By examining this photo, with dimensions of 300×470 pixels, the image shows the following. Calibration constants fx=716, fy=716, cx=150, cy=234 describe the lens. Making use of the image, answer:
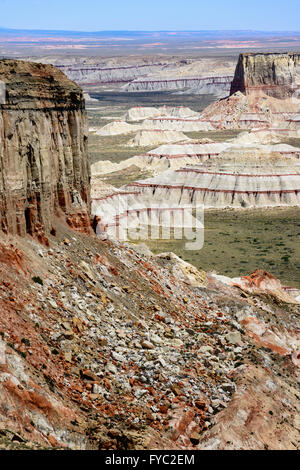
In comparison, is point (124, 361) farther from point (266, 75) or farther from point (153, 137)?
point (266, 75)

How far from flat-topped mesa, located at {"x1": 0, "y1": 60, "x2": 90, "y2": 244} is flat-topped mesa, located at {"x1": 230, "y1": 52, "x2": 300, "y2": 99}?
510ft

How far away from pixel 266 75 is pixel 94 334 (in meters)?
168

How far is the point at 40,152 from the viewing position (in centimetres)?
2780

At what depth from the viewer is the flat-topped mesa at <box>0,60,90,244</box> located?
25.7 meters

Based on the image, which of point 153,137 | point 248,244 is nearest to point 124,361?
point 248,244

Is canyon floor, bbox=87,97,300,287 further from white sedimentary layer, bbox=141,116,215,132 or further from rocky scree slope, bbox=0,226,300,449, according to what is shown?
white sedimentary layer, bbox=141,116,215,132

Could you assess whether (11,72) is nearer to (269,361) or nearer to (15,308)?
(15,308)

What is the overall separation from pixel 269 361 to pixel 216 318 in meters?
4.04

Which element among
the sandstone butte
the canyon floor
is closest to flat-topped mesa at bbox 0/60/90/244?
the sandstone butte

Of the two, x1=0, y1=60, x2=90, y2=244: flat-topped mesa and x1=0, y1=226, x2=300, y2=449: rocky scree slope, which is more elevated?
x1=0, y1=60, x2=90, y2=244: flat-topped mesa

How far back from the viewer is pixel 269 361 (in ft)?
95.3

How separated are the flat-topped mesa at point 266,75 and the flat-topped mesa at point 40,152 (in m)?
156

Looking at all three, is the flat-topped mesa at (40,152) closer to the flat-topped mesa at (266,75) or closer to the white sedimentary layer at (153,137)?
the white sedimentary layer at (153,137)

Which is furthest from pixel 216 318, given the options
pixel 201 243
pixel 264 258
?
pixel 201 243
